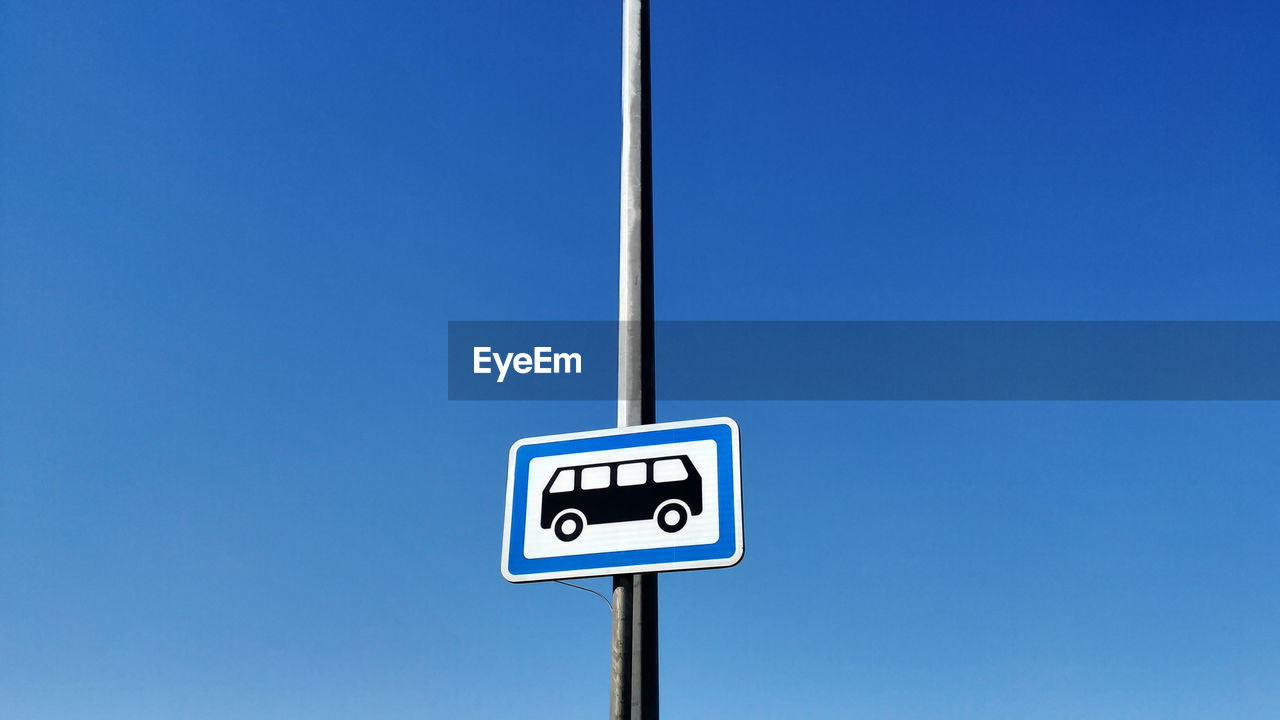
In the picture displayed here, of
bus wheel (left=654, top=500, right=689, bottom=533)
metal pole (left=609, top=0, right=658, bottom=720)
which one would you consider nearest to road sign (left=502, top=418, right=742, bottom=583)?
bus wheel (left=654, top=500, right=689, bottom=533)

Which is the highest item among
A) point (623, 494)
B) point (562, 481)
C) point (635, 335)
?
point (635, 335)

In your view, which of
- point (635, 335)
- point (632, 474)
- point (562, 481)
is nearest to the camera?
point (632, 474)

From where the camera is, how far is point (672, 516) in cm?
363

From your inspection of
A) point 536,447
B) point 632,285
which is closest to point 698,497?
point 536,447

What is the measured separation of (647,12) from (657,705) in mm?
3485

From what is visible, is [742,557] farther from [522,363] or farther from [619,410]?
[522,363]

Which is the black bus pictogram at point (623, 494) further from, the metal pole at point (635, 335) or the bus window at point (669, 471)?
the metal pole at point (635, 335)

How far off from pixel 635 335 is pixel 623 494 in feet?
2.62

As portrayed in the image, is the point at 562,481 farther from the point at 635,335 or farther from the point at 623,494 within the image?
the point at 635,335

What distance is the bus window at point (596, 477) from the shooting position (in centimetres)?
380

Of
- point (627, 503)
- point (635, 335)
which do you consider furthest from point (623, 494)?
point (635, 335)

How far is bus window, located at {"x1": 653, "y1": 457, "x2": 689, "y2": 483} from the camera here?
145 inches

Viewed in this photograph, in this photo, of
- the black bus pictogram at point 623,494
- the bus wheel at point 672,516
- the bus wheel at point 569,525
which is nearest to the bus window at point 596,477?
the black bus pictogram at point 623,494

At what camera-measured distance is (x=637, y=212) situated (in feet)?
14.8
